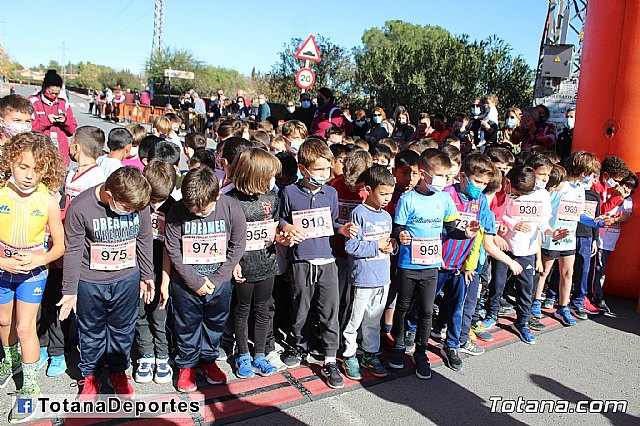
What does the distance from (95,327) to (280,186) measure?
85.3 inches

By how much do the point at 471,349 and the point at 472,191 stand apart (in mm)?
1573

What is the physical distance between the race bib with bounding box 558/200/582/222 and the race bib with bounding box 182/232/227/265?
3.90m

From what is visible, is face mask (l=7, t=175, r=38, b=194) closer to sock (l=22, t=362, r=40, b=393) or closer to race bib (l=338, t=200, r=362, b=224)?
sock (l=22, t=362, r=40, b=393)

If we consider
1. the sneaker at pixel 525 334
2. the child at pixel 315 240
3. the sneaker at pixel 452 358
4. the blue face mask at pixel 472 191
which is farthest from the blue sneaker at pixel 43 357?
the sneaker at pixel 525 334

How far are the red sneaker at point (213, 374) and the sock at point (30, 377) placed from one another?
1221mm

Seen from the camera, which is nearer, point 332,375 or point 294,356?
point 332,375

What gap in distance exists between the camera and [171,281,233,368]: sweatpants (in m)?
3.85

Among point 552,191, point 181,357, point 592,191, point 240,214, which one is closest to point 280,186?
point 240,214

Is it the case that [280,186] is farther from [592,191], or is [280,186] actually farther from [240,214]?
[592,191]

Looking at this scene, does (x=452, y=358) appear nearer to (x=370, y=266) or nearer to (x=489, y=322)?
(x=489, y=322)

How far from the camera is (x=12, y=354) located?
3898 millimetres

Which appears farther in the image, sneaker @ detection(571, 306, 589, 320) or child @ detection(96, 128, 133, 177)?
sneaker @ detection(571, 306, 589, 320)

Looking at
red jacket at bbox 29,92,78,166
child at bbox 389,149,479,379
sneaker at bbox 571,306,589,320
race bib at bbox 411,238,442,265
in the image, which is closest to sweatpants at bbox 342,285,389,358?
child at bbox 389,149,479,379

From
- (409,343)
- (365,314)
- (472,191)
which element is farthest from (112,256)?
(472,191)
